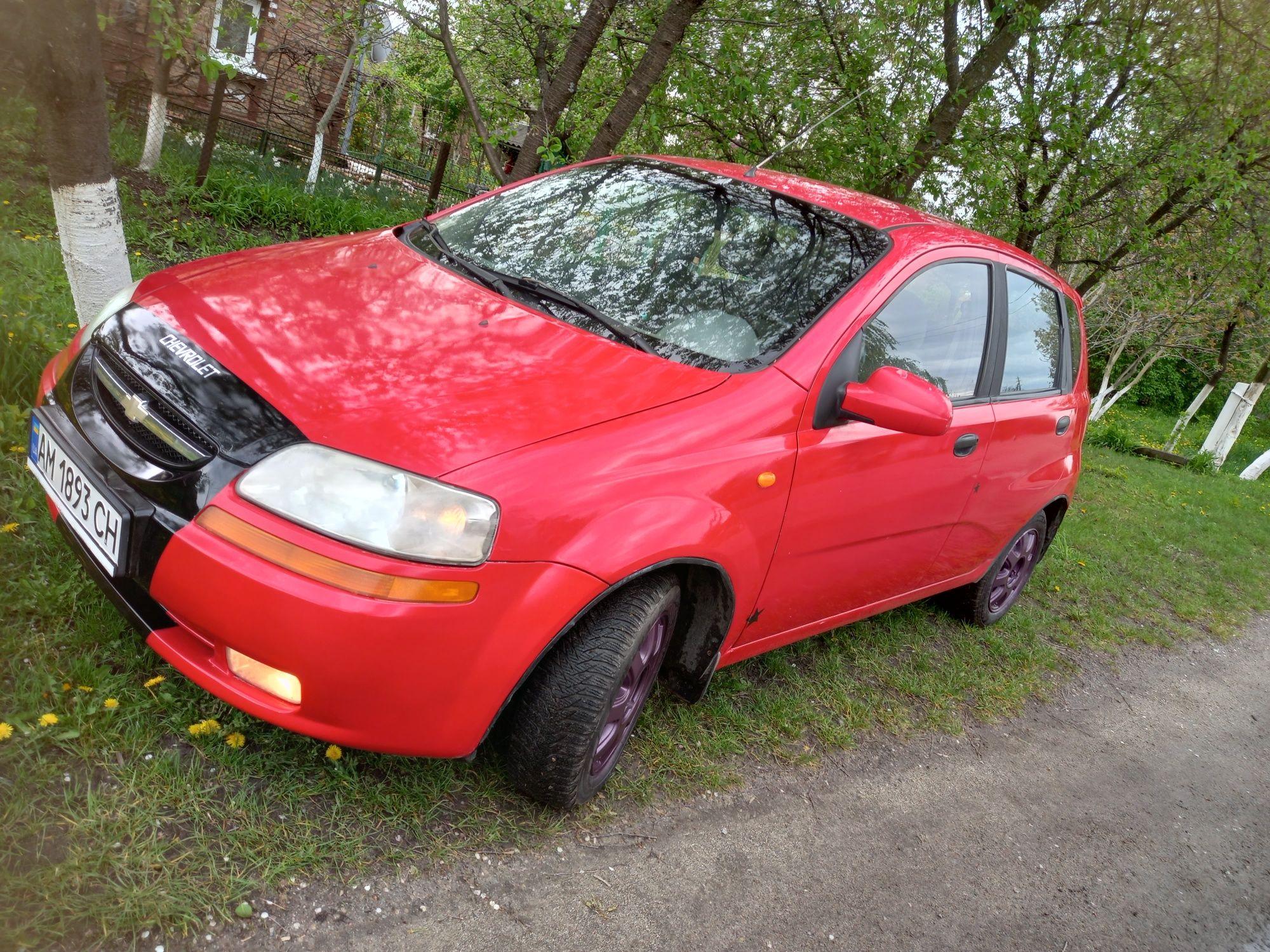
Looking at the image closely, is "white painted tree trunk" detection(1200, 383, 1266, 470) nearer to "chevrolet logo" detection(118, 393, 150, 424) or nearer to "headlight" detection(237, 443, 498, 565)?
"headlight" detection(237, 443, 498, 565)

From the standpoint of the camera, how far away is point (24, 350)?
3645 mm

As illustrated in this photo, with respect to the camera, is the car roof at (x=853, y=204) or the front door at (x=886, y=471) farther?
the car roof at (x=853, y=204)

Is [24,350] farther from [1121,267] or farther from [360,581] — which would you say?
A: [1121,267]

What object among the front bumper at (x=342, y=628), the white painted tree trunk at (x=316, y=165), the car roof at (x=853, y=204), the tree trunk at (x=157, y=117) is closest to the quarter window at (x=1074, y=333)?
the car roof at (x=853, y=204)

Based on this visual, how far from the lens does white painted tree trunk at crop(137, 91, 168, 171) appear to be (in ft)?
26.9

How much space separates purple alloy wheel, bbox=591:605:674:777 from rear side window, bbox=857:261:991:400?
0.98 m

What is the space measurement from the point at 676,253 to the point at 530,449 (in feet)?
4.13

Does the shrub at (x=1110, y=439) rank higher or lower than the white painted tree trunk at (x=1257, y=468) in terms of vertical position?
lower

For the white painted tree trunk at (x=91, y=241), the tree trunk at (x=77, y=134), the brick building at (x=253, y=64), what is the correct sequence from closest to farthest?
the tree trunk at (x=77, y=134)
the white painted tree trunk at (x=91, y=241)
the brick building at (x=253, y=64)

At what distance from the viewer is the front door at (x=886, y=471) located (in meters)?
2.77

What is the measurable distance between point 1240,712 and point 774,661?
116 inches

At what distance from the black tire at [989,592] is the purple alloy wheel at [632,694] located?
234cm

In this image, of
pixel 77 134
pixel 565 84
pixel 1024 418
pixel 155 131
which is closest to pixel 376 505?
pixel 1024 418

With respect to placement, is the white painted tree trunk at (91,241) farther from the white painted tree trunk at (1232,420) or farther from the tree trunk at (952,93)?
the white painted tree trunk at (1232,420)
